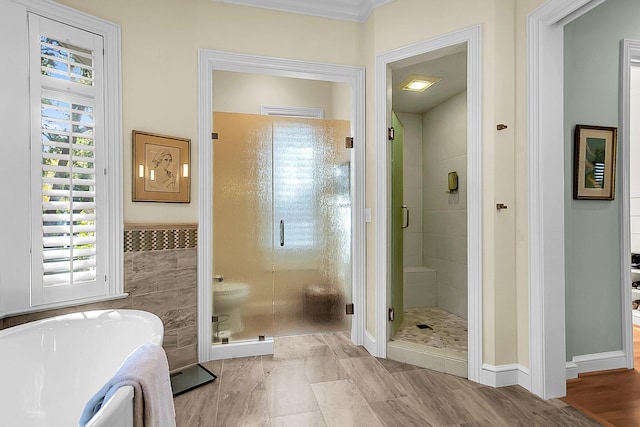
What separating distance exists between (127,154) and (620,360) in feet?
12.3

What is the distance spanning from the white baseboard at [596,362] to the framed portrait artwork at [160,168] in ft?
9.67

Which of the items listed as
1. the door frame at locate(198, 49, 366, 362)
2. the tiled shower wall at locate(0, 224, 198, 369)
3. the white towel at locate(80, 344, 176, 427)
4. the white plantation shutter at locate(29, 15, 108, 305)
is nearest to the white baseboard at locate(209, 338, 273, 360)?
the door frame at locate(198, 49, 366, 362)

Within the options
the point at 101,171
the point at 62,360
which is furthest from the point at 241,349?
the point at 101,171

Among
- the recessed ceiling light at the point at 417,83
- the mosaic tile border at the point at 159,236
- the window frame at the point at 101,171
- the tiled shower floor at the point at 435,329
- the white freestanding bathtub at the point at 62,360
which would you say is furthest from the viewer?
the recessed ceiling light at the point at 417,83

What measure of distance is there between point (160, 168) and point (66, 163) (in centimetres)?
54

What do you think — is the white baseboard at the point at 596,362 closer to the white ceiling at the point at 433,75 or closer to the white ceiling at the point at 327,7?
the white ceiling at the point at 433,75

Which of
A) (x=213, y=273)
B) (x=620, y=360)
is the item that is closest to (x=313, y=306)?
(x=213, y=273)

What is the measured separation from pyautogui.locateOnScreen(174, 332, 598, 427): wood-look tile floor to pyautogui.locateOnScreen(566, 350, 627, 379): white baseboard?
1.40ft

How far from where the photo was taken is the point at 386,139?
275cm

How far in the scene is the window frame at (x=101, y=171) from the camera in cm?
189

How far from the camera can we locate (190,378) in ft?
7.80

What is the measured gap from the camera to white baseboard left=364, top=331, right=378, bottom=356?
2.79 metres

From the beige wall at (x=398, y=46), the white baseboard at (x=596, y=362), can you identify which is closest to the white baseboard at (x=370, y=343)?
the beige wall at (x=398, y=46)

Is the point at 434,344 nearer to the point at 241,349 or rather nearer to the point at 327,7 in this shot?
the point at 241,349
